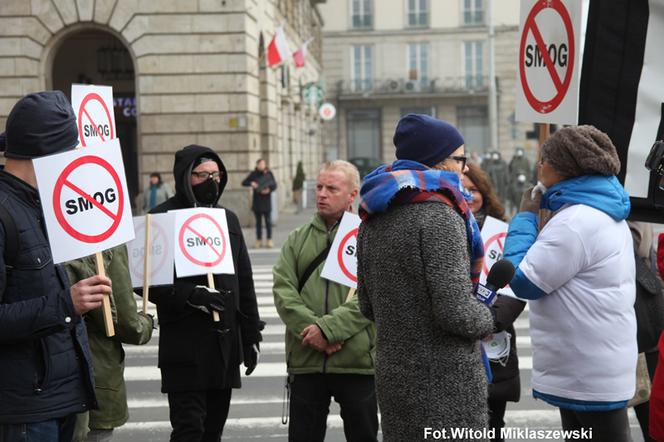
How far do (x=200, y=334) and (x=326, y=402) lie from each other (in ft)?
2.70

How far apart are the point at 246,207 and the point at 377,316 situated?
19.4 m

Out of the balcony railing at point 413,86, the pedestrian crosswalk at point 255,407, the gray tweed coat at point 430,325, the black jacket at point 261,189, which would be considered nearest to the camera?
the gray tweed coat at point 430,325

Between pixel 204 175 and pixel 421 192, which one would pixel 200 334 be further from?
pixel 421 192

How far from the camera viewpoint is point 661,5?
13.1 ft

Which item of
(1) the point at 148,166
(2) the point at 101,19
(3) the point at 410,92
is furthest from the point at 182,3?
(3) the point at 410,92

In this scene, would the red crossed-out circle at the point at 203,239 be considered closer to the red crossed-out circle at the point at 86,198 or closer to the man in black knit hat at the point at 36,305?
the red crossed-out circle at the point at 86,198

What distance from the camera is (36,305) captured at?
3.18 metres

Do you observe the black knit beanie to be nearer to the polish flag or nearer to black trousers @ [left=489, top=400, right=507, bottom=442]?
black trousers @ [left=489, top=400, right=507, bottom=442]

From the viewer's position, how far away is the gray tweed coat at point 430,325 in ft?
10.8

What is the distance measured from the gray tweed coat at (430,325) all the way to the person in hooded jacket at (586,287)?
0.64 metres

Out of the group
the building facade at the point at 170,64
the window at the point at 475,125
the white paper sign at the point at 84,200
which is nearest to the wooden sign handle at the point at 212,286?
the white paper sign at the point at 84,200

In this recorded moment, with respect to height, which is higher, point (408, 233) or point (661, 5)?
point (661, 5)

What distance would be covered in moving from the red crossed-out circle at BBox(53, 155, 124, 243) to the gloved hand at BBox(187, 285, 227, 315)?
4.36 feet

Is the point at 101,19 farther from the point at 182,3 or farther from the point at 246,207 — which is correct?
the point at 246,207
